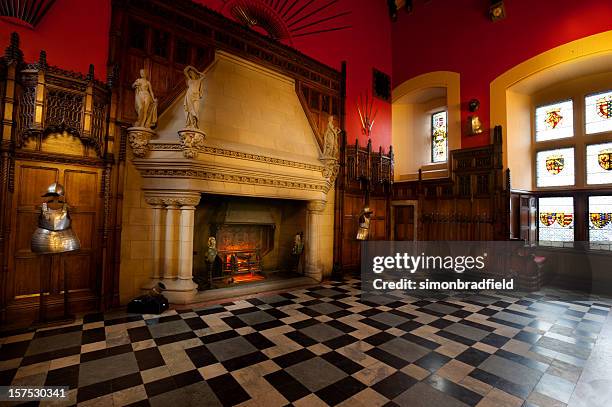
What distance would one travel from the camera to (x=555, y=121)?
6.41m

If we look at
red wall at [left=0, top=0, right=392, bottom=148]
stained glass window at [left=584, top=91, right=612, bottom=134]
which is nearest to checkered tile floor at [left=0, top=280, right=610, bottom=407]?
red wall at [left=0, top=0, right=392, bottom=148]

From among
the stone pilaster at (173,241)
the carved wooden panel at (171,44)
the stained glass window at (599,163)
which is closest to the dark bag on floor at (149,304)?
the stone pilaster at (173,241)

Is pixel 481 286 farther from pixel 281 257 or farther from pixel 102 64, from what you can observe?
pixel 102 64

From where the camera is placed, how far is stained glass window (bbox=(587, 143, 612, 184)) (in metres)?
5.62

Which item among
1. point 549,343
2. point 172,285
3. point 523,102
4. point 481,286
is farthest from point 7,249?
point 523,102

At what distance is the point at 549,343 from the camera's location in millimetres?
3043

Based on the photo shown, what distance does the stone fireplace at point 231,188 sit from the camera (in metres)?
4.11

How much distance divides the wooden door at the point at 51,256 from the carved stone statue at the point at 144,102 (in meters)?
0.93

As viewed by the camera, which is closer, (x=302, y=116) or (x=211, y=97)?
(x=211, y=97)

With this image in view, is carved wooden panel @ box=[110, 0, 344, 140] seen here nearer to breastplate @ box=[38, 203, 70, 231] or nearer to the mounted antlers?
breastplate @ box=[38, 203, 70, 231]

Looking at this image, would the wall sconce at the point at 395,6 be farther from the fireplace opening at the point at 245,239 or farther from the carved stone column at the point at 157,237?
the carved stone column at the point at 157,237

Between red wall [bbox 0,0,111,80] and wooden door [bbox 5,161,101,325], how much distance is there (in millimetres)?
1404

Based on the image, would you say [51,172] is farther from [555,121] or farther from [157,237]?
[555,121]

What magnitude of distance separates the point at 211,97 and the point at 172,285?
309 cm
